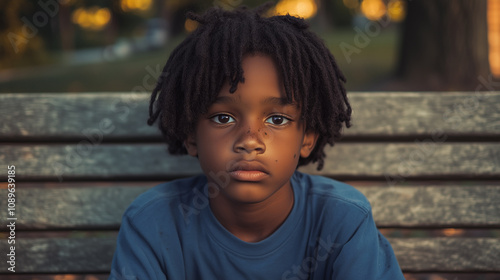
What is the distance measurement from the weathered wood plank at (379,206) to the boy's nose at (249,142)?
784 mm

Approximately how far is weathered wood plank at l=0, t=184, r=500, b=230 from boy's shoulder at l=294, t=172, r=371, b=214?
0.30 metres

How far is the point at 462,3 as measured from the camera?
16.5 feet

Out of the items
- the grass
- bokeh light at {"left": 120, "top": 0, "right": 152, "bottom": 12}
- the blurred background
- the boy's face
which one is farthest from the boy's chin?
bokeh light at {"left": 120, "top": 0, "right": 152, "bottom": 12}

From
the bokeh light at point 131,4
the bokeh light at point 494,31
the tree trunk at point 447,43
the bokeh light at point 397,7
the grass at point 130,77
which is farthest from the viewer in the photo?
the bokeh light at point 131,4

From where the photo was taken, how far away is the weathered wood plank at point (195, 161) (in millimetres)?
2199

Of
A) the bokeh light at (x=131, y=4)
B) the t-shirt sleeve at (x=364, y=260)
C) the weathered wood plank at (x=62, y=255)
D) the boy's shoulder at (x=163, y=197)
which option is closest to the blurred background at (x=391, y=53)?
the boy's shoulder at (x=163, y=197)

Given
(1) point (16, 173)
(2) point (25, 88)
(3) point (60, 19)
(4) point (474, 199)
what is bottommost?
(3) point (60, 19)

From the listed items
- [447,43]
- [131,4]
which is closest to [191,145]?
[447,43]

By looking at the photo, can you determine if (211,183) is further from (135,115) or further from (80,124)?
(80,124)

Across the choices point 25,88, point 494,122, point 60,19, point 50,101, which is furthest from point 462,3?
point 60,19

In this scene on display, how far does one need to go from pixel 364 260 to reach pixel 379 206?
1.69 feet

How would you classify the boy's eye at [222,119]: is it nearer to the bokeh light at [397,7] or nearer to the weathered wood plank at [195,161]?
the weathered wood plank at [195,161]

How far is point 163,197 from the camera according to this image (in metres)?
1.96

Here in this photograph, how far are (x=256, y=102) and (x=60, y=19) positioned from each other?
29608 mm
